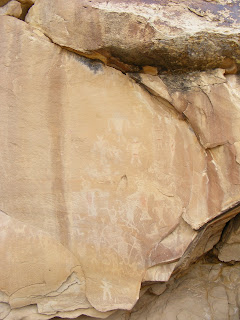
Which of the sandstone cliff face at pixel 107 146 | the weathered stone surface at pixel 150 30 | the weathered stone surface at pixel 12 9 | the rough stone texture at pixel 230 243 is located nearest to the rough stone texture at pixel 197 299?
the rough stone texture at pixel 230 243

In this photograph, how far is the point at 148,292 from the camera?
2203 mm

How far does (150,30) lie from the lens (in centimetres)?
155

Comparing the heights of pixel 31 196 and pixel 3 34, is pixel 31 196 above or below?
below

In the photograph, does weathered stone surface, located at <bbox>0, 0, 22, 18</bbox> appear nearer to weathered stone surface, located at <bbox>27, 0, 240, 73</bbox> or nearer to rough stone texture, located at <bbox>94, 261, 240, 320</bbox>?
weathered stone surface, located at <bbox>27, 0, 240, 73</bbox>

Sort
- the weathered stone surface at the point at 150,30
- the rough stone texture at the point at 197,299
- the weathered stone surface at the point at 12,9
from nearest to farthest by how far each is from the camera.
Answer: the weathered stone surface at the point at 150,30, the weathered stone surface at the point at 12,9, the rough stone texture at the point at 197,299

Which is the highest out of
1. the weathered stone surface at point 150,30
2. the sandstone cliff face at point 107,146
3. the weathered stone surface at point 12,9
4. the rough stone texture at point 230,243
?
the weathered stone surface at point 150,30

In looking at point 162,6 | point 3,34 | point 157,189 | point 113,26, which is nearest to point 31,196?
point 157,189

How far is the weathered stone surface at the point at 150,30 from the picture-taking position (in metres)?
1.56

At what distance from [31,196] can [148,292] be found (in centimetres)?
105

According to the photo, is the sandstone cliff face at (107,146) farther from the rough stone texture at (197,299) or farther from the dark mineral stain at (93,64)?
the rough stone texture at (197,299)

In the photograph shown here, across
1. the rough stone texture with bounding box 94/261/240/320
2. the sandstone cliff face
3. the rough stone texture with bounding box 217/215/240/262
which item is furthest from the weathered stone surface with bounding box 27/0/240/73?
the rough stone texture with bounding box 94/261/240/320

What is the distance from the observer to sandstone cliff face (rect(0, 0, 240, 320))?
1616 millimetres

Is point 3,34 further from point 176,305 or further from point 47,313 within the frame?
point 176,305

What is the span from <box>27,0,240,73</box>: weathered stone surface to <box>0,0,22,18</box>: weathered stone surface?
0.10 metres
